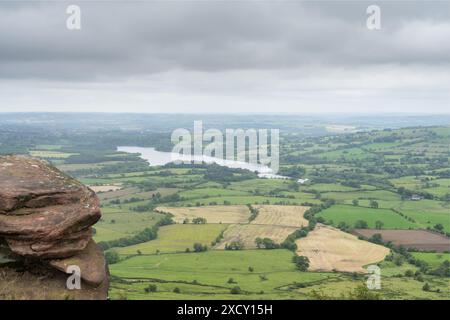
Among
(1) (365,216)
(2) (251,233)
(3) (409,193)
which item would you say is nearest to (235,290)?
(2) (251,233)

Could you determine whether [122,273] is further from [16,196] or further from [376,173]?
[376,173]

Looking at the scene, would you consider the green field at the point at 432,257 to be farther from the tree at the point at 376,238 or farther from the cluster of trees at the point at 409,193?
the cluster of trees at the point at 409,193

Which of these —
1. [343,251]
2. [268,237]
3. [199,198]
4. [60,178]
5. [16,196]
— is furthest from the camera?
[199,198]

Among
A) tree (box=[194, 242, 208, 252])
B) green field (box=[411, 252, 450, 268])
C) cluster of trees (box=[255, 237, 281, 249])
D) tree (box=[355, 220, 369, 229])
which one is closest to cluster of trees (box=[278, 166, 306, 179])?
tree (box=[355, 220, 369, 229])

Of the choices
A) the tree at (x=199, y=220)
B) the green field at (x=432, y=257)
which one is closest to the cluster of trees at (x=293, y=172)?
the tree at (x=199, y=220)

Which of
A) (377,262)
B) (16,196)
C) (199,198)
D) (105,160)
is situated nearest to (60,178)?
(16,196)

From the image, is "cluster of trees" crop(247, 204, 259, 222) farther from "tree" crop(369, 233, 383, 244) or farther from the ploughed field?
"tree" crop(369, 233, 383, 244)

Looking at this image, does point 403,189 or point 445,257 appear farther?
point 403,189
